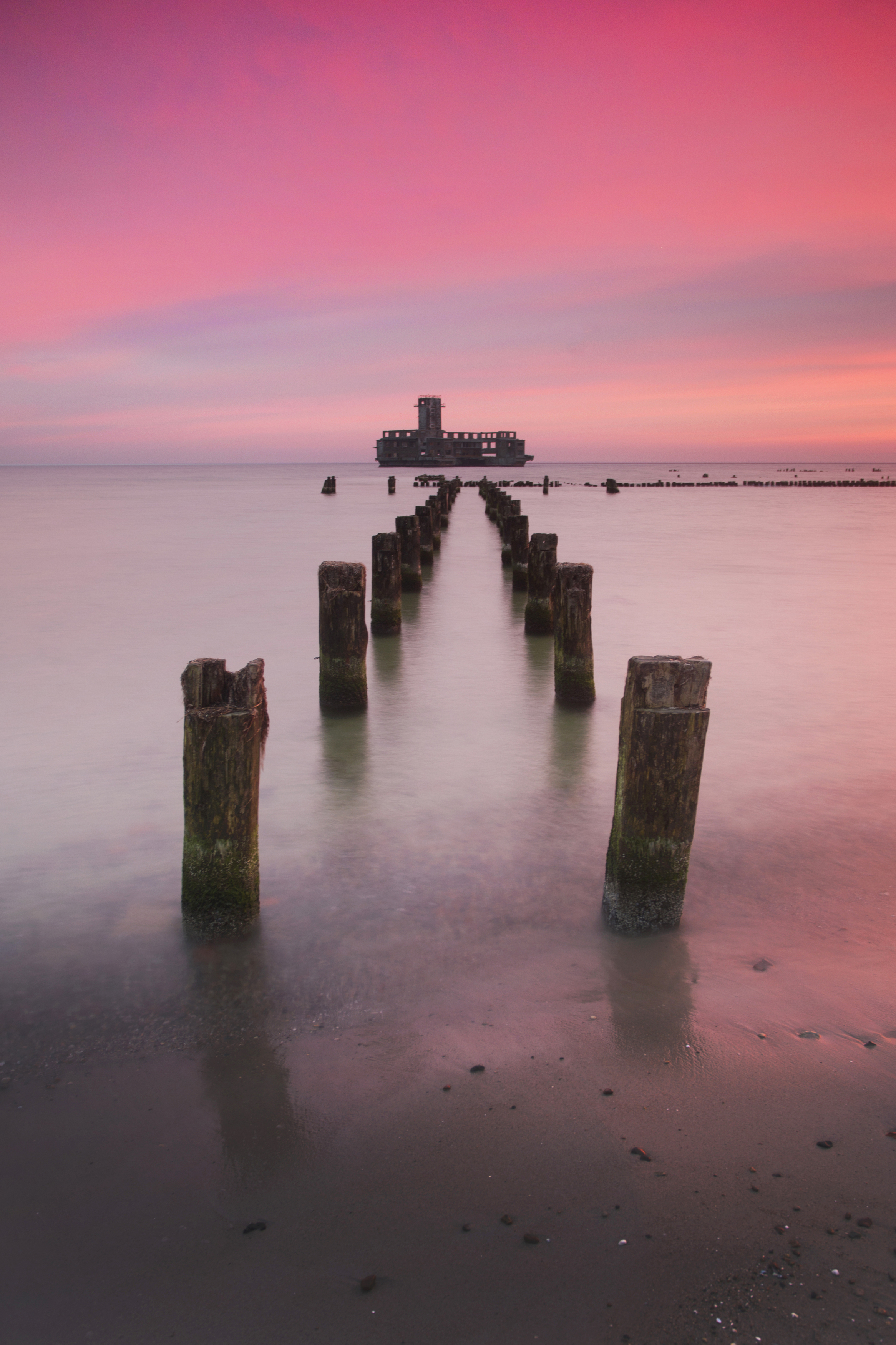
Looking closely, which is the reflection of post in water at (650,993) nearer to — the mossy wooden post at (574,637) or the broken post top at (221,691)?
the broken post top at (221,691)

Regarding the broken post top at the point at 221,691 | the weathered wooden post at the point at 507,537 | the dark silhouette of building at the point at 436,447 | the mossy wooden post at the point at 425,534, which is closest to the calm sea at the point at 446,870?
the broken post top at the point at 221,691

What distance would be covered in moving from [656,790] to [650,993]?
85cm

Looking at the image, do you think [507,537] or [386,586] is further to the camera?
[507,537]

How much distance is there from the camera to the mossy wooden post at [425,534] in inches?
810

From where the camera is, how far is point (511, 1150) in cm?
279

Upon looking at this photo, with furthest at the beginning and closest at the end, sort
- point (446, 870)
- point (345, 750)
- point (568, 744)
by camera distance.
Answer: point (568, 744)
point (345, 750)
point (446, 870)

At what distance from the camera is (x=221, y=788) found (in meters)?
3.87

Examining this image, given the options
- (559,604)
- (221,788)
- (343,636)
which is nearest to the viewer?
(221,788)

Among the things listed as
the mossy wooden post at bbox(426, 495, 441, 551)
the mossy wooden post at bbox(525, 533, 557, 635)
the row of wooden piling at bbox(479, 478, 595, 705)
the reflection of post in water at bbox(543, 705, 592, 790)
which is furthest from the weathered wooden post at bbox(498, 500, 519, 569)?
the reflection of post in water at bbox(543, 705, 592, 790)

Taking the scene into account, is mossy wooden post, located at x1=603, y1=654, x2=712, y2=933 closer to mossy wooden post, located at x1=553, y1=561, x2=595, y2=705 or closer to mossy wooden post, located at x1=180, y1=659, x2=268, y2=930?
mossy wooden post, located at x1=180, y1=659, x2=268, y2=930

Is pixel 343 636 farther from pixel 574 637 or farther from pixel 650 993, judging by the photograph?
pixel 650 993

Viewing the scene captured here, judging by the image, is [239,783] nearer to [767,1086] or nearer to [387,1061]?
[387,1061]

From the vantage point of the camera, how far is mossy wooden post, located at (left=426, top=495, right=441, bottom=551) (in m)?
23.0

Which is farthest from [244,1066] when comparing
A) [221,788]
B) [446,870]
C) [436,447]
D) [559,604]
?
[436,447]
